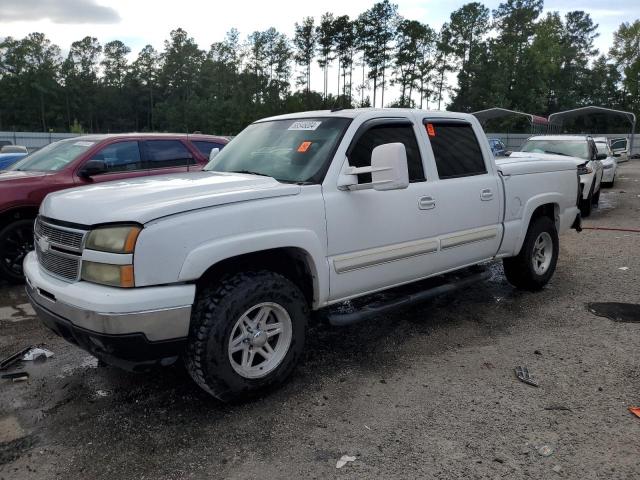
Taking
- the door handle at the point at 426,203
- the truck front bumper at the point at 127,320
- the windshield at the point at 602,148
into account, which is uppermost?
the windshield at the point at 602,148

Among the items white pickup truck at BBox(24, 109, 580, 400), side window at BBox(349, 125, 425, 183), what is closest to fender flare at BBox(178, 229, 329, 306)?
white pickup truck at BBox(24, 109, 580, 400)

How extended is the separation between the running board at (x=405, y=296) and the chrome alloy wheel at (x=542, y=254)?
0.91 metres

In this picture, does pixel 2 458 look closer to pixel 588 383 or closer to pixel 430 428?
pixel 430 428

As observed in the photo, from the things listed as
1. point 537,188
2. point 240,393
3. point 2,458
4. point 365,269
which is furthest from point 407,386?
point 537,188

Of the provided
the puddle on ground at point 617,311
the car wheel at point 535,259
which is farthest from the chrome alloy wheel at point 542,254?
the puddle on ground at point 617,311

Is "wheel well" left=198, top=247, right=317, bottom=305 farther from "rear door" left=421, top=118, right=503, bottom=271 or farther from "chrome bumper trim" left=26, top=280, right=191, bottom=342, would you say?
"rear door" left=421, top=118, right=503, bottom=271

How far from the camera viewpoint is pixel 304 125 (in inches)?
162

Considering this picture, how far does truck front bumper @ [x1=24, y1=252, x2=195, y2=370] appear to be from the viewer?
2740 millimetres

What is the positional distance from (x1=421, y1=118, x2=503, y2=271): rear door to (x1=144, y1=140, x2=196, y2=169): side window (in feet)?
13.5

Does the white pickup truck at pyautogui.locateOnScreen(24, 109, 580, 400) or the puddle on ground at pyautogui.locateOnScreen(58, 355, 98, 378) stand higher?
the white pickup truck at pyautogui.locateOnScreen(24, 109, 580, 400)

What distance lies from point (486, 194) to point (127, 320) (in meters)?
3.40

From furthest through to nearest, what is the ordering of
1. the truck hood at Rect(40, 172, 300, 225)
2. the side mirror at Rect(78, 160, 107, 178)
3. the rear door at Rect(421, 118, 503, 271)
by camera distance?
the side mirror at Rect(78, 160, 107, 178) < the rear door at Rect(421, 118, 503, 271) < the truck hood at Rect(40, 172, 300, 225)

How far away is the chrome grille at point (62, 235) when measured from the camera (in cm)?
302

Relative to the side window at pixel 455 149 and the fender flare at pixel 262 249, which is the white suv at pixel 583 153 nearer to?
the side window at pixel 455 149
